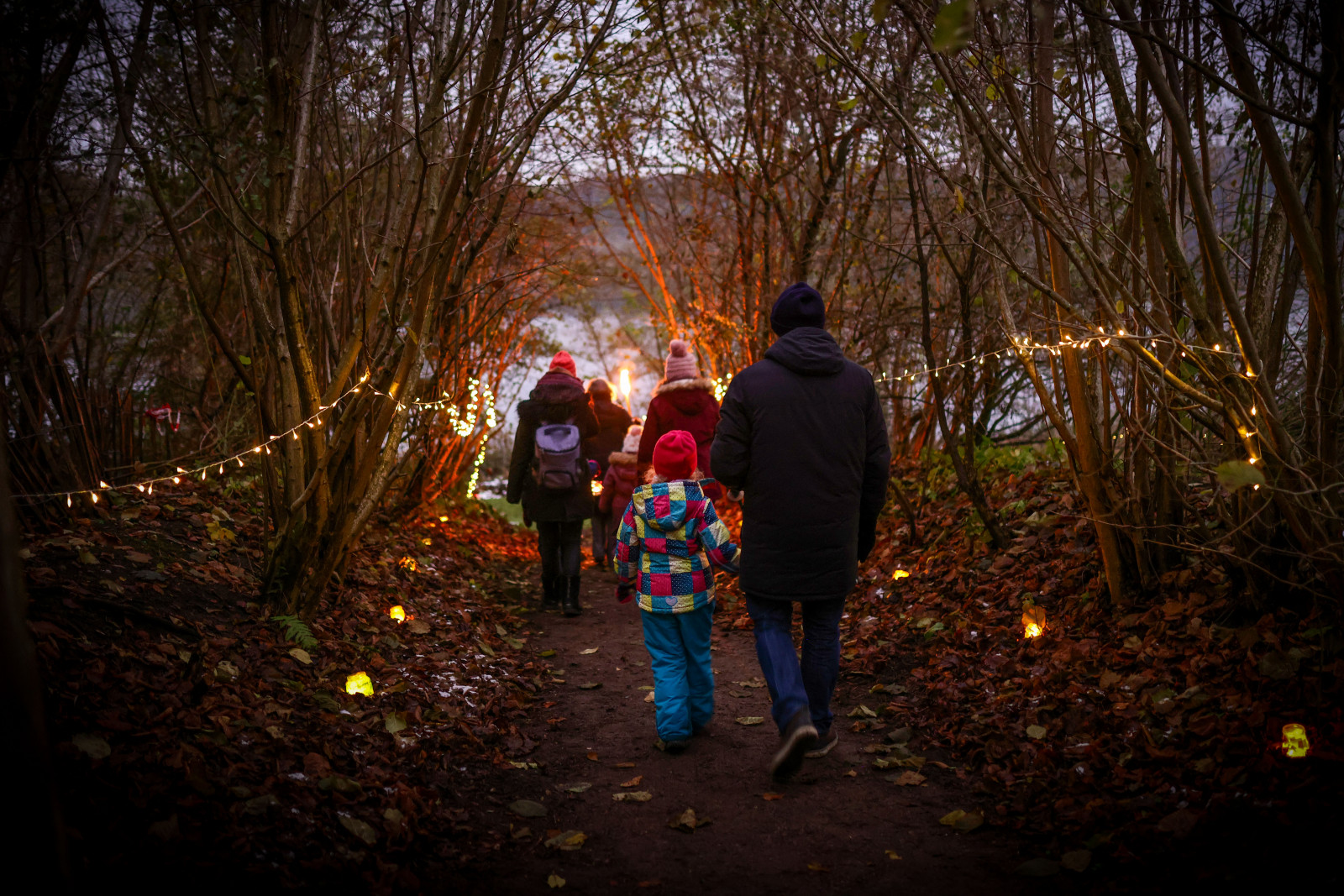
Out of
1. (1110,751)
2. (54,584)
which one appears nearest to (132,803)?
(54,584)

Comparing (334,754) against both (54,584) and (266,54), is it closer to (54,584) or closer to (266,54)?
(54,584)

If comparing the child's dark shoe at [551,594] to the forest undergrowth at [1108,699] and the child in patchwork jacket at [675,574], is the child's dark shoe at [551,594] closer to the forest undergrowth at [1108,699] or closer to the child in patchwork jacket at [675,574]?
the forest undergrowth at [1108,699]

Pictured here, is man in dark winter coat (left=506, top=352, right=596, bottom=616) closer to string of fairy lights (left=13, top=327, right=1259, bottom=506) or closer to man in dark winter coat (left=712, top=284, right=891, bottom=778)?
string of fairy lights (left=13, top=327, right=1259, bottom=506)

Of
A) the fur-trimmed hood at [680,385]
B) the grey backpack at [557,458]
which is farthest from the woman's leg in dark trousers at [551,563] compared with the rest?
the fur-trimmed hood at [680,385]

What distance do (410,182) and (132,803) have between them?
149 inches

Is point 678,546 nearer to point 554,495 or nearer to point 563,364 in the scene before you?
point 554,495

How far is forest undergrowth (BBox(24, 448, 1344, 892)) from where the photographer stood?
2.84m

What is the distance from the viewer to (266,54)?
15.0ft

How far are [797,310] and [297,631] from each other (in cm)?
302

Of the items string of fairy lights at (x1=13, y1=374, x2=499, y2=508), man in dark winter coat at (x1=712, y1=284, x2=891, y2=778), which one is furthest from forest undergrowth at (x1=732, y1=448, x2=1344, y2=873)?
string of fairy lights at (x1=13, y1=374, x2=499, y2=508)

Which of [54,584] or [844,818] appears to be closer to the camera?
[844,818]

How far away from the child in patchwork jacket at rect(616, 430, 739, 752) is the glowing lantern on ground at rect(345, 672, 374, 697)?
1.33 metres

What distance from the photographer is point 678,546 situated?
4164mm

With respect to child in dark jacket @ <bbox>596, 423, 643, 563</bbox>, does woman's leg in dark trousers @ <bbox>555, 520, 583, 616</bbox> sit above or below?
below
